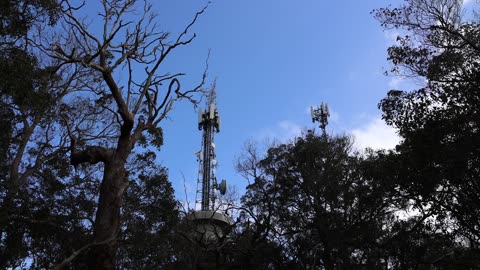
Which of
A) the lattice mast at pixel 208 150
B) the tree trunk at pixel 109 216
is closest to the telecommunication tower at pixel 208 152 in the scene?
the lattice mast at pixel 208 150

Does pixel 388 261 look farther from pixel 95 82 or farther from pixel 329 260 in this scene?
pixel 95 82

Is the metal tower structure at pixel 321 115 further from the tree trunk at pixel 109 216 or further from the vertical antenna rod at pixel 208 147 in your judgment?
the tree trunk at pixel 109 216

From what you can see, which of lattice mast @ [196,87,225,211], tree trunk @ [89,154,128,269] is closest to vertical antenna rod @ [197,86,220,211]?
lattice mast @ [196,87,225,211]

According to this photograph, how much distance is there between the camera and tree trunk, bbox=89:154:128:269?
634 centimetres

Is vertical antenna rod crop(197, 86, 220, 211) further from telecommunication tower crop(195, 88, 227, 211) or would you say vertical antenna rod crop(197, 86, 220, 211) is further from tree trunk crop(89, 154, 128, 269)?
tree trunk crop(89, 154, 128, 269)

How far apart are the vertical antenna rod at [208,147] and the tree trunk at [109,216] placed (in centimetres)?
1916

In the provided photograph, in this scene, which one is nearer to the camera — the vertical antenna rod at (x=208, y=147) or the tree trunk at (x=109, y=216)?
the tree trunk at (x=109, y=216)

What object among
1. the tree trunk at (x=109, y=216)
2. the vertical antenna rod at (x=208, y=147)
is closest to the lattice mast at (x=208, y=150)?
the vertical antenna rod at (x=208, y=147)

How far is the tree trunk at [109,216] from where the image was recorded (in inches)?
250

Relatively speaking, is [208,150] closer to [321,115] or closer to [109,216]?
[321,115]

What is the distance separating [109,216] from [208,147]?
22195mm

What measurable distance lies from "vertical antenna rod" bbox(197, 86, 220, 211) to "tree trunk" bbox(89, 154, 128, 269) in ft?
62.9

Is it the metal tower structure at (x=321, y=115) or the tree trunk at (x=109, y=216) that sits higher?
the metal tower structure at (x=321, y=115)

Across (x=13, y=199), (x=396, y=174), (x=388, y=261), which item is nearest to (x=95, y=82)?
(x=13, y=199)
